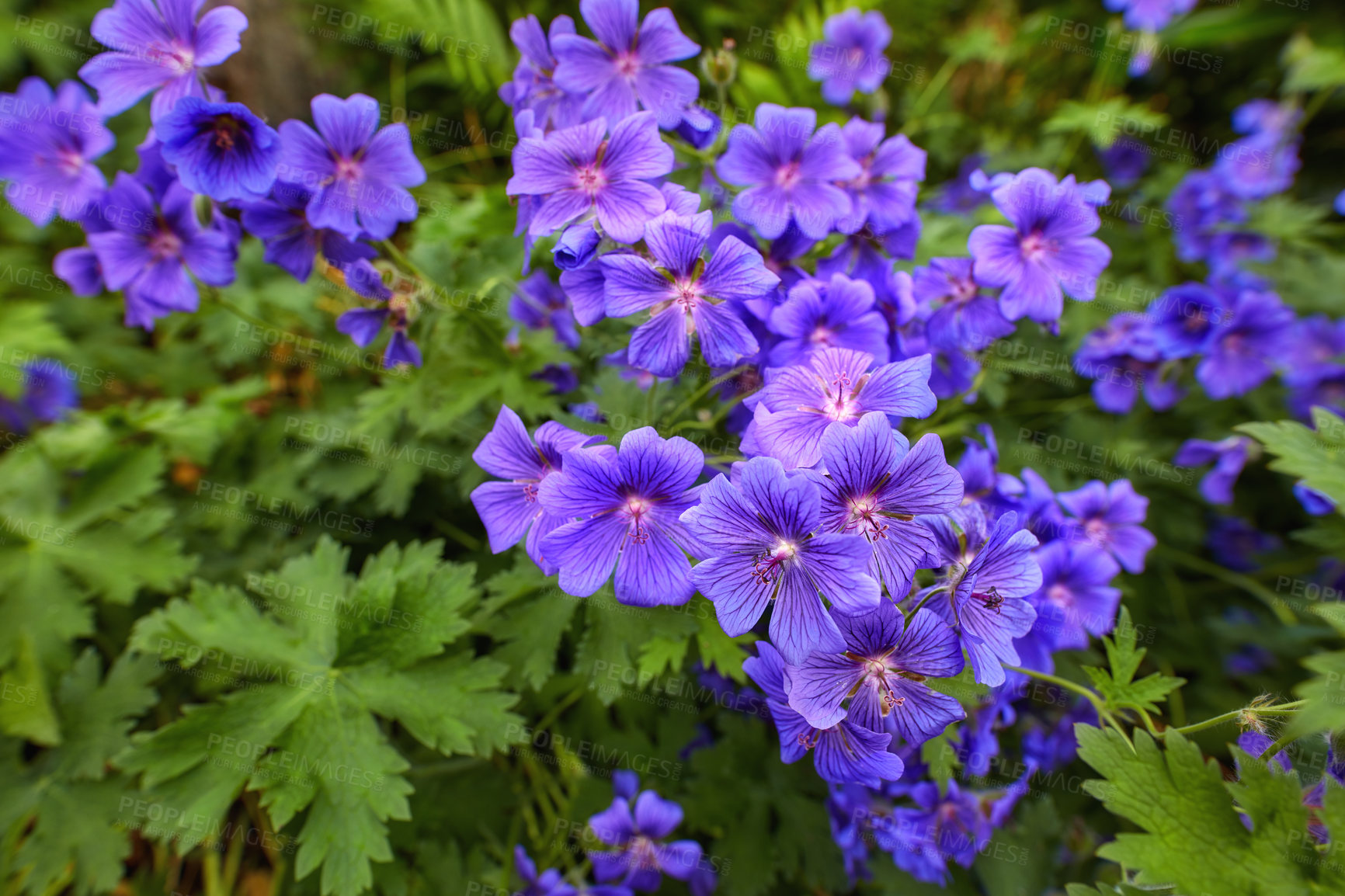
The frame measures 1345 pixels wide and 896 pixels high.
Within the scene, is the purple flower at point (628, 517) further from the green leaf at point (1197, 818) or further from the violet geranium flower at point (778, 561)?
the green leaf at point (1197, 818)

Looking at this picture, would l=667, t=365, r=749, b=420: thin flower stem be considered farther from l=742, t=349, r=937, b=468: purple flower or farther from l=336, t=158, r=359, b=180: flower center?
l=336, t=158, r=359, b=180: flower center

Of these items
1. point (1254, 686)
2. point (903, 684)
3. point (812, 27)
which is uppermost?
point (812, 27)

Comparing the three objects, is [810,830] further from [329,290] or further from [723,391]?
[329,290]

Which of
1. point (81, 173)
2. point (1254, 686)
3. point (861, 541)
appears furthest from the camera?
A: point (1254, 686)

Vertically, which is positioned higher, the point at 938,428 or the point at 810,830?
the point at 938,428

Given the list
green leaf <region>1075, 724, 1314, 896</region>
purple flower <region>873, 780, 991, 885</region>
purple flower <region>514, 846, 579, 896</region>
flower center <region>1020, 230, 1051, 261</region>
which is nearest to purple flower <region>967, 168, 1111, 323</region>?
flower center <region>1020, 230, 1051, 261</region>

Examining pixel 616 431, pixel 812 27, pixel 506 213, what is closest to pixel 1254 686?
pixel 616 431
